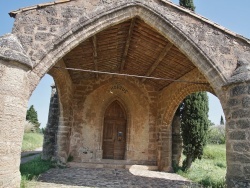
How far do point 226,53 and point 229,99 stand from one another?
102 centimetres

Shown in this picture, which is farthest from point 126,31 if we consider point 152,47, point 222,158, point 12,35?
point 222,158

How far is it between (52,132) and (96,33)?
5179 mm

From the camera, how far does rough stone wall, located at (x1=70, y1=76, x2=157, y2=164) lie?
349 inches

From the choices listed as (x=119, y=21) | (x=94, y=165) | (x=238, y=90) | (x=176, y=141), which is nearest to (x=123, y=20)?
(x=119, y=21)

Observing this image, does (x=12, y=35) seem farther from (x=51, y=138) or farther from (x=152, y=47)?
(x=51, y=138)

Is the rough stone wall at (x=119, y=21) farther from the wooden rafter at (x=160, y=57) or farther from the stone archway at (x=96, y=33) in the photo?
the wooden rafter at (x=160, y=57)

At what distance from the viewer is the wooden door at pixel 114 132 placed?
30.7 feet

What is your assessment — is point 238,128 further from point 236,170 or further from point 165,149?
point 165,149

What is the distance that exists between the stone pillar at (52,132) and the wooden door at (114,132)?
1870 mm

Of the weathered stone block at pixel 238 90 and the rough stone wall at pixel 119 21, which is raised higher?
the rough stone wall at pixel 119 21

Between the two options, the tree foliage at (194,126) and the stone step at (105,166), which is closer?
the stone step at (105,166)

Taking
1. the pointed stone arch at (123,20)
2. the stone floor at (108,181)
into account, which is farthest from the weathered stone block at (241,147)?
→ the stone floor at (108,181)

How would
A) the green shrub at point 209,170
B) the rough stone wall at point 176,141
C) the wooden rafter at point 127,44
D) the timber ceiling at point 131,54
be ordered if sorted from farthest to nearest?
the rough stone wall at point 176,141, the green shrub at point 209,170, the timber ceiling at point 131,54, the wooden rafter at point 127,44

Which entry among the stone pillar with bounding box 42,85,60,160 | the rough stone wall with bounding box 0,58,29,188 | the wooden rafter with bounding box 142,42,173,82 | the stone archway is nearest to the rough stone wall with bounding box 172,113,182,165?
the wooden rafter with bounding box 142,42,173,82
